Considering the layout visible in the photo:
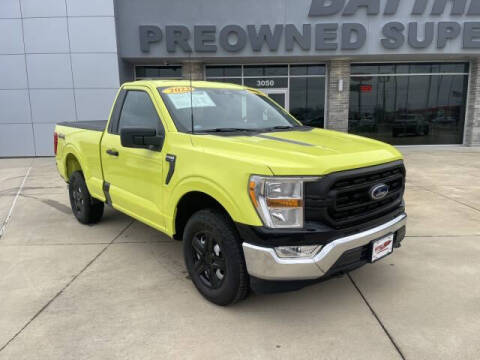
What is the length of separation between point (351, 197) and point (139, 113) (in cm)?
249

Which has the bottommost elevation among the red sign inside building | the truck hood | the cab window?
the truck hood

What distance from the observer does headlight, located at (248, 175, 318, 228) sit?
8.75 ft

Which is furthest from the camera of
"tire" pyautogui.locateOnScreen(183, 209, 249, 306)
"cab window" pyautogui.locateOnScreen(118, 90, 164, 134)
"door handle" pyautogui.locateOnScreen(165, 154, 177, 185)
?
"cab window" pyautogui.locateOnScreen(118, 90, 164, 134)

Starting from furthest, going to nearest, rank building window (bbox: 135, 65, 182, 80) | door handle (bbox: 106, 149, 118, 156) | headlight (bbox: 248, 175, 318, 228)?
building window (bbox: 135, 65, 182, 80)
door handle (bbox: 106, 149, 118, 156)
headlight (bbox: 248, 175, 318, 228)

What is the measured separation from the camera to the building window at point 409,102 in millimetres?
15055

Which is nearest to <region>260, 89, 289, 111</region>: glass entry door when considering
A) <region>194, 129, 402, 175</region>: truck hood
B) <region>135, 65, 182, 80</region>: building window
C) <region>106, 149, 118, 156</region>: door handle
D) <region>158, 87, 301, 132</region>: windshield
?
<region>135, 65, 182, 80</region>: building window

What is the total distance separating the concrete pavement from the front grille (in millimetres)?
835

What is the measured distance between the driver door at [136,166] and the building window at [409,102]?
486 inches

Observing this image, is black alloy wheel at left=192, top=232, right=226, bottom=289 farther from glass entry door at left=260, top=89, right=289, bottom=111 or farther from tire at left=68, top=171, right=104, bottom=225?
glass entry door at left=260, top=89, right=289, bottom=111

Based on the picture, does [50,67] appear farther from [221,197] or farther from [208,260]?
[221,197]

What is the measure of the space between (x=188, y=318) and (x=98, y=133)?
2.81 metres

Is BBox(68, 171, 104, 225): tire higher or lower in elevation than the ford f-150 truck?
lower

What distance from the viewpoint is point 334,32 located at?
43.1 ft

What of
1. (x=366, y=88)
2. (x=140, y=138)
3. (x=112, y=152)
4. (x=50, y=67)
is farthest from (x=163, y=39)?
(x=140, y=138)
